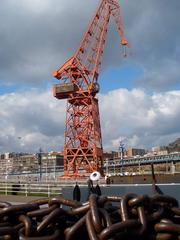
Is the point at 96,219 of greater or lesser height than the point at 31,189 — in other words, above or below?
above

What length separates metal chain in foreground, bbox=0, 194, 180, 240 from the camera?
7.26 ft

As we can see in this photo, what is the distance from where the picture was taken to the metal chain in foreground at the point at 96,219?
2.21 metres

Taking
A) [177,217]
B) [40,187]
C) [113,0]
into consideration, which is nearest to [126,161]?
[113,0]

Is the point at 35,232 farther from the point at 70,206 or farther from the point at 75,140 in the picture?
the point at 75,140

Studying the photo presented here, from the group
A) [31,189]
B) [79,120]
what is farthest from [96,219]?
[79,120]

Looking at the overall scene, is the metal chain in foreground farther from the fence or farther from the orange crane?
the orange crane

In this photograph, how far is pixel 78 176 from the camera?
52469 mm

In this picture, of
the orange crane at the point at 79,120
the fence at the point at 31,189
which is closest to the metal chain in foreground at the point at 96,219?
the fence at the point at 31,189

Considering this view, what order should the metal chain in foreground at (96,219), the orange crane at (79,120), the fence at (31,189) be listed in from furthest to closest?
the orange crane at (79,120)
the fence at (31,189)
the metal chain in foreground at (96,219)

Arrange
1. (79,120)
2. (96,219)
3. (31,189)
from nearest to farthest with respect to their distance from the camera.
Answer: (96,219) → (31,189) → (79,120)

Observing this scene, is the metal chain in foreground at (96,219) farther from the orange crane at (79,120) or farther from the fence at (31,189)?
the orange crane at (79,120)

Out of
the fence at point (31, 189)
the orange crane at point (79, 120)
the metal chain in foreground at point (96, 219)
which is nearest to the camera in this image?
the metal chain in foreground at point (96, 219)

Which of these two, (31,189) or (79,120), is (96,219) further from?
(79,120)

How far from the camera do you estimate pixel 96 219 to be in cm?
221
